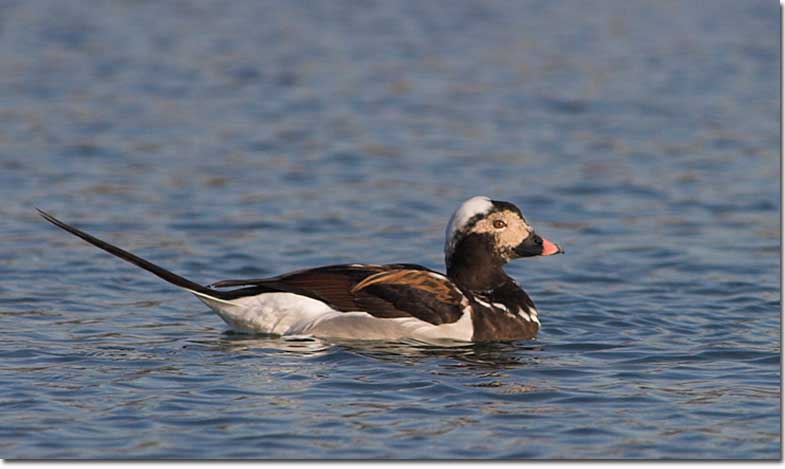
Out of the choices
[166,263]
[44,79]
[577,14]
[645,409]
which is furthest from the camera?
[577,14]

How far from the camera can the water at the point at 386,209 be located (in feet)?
25.2

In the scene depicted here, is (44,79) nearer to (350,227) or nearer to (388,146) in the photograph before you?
(388,146)

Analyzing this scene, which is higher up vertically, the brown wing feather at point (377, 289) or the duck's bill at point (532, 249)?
the duck's bill at point (532, 249)

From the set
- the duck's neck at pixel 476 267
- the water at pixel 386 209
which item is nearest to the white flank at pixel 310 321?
the water at pixel 386 209

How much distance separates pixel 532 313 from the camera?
9.91m

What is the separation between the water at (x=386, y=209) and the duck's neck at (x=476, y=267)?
0.50 meters

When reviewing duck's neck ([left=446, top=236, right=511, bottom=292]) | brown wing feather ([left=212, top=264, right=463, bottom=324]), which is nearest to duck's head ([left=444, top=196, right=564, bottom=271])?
duck's neck ([left=446, top=236, right=511, bottom=292])

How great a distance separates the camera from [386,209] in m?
13.9

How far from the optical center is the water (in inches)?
303

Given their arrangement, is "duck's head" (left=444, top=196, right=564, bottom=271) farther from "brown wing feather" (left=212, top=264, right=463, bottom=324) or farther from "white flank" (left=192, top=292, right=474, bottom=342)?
"white flank" (left=192, top=292, right=474, bottom=342)

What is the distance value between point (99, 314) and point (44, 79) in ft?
29.7

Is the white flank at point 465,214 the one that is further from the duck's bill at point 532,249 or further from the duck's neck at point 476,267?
the duck's bill at point 532,249

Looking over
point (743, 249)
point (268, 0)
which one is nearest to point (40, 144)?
point (743, 249)

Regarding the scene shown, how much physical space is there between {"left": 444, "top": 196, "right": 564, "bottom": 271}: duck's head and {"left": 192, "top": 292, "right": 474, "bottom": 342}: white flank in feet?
2.40
